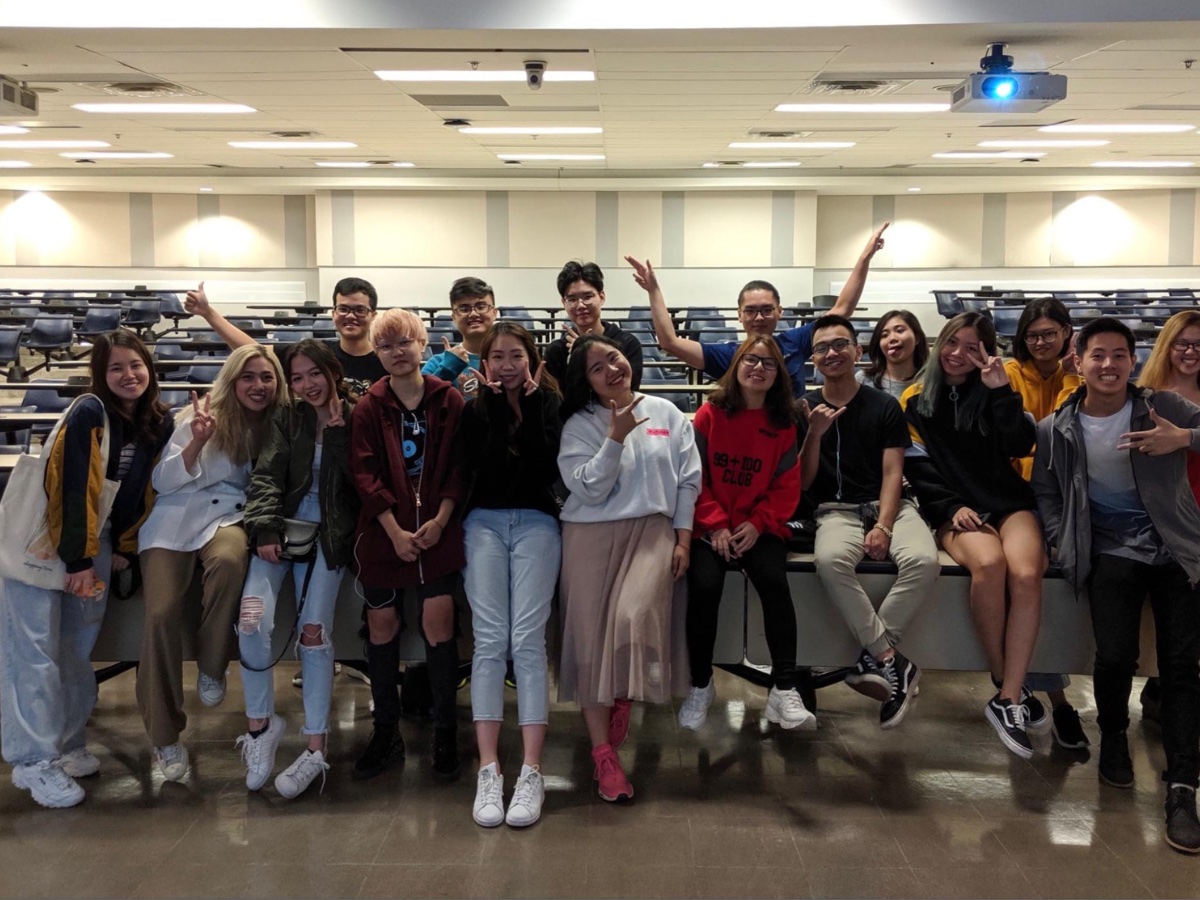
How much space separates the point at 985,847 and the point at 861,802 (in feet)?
1.21

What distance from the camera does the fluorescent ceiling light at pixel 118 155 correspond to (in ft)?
44.8

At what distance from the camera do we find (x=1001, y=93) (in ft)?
21.0

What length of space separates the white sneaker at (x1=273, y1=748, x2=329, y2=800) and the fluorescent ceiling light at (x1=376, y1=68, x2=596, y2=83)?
19.8 feet

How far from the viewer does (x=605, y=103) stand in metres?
9.35

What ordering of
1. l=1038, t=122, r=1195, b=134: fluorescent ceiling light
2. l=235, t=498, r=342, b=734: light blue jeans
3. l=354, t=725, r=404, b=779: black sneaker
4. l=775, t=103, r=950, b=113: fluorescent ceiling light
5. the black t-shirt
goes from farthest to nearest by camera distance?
l=1038, t=122, r=1195, b=134: fluorescent ceiling light → l=775, t=103, r=950, b=113: fluorescent ceiling light → the black t-shirt → l=354, t=725, r=404, b=779: black sneaker → l=235, t=498, r=342, b=734: light blue jeans

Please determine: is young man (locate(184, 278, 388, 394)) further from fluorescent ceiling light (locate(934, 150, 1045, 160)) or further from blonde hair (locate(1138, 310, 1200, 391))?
fluorescent ceiling light (locate(934, 150, 1045, 160))

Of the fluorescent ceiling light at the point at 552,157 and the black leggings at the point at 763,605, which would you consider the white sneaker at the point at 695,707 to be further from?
the fluorescent ceiling light at the point at 552,157

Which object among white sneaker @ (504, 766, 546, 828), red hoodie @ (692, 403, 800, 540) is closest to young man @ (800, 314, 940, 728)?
red hoodie @ (692, 403, 800, 540)

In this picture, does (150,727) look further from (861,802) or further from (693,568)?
(861,802)

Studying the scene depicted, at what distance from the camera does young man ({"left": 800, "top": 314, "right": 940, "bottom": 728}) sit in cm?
303

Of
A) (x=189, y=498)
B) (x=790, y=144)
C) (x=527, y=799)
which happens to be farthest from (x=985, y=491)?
(x=790, y=144)

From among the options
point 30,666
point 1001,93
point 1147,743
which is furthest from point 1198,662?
point 1001,93

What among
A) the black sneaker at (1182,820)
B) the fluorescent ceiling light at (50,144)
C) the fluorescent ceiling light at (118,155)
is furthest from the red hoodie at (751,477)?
the fluorescent ceiling light at (118,155)

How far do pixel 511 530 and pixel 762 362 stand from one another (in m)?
0.93
